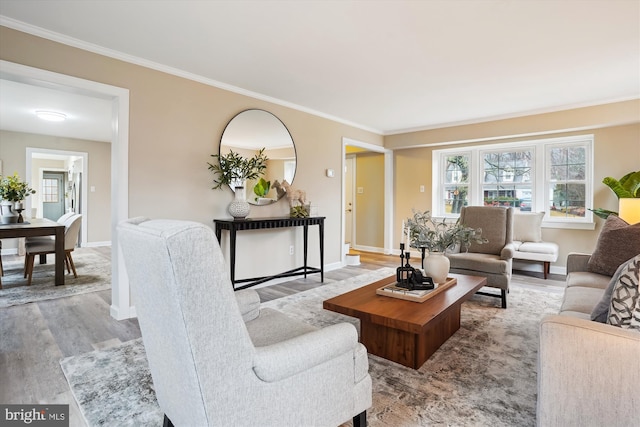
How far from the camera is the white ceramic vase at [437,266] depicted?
2.59m

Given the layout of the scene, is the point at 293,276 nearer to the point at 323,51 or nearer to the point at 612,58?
the point at 323,51

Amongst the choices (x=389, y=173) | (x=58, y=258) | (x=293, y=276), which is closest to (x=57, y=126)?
(x=58, y=258)

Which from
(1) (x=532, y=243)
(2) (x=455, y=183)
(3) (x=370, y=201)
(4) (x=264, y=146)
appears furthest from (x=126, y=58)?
(1) (x=532, y=243)

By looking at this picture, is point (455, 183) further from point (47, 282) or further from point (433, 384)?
point (47, 282)

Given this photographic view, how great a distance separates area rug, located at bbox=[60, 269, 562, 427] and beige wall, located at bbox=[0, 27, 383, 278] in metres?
1.43

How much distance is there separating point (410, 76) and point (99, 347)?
12.1 ft

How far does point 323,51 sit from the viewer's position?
2.91 metres

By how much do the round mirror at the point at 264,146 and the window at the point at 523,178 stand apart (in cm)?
311

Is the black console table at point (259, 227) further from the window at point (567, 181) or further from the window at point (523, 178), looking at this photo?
the window at point (567, 181)

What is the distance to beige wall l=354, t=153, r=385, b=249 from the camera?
269 inches

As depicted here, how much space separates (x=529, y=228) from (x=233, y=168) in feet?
14.2

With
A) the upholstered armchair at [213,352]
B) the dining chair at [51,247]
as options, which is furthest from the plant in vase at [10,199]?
the upholstered armchair at [213,352]

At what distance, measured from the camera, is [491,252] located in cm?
389

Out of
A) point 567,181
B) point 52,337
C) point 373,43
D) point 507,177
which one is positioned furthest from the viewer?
point 507,177
